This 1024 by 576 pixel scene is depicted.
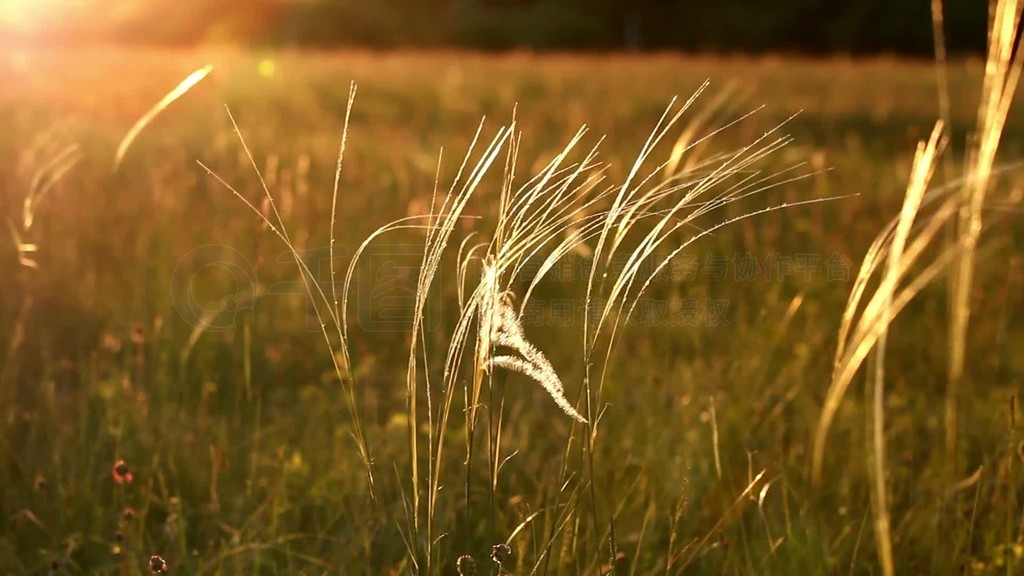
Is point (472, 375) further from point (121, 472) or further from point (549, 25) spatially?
point (549, 25)

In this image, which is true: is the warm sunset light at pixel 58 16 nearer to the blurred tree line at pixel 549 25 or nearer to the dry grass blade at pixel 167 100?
the blurred tree line at pixel 549 25

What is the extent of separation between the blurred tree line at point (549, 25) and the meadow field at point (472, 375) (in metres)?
18.4

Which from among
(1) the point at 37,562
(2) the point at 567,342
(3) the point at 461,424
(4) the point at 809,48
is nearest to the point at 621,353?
(2) the point at 567,342

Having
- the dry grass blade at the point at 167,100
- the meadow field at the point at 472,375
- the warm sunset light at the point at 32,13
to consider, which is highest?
the warm sunset light at the point at 32,13

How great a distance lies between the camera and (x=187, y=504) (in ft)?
6.02

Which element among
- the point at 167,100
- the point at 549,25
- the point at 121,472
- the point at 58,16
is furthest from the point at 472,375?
the point at 549,25

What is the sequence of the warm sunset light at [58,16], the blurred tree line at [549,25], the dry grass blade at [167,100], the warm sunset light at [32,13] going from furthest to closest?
the blurred tree line at [549,25]
the warm sunset light at [58,16]
the warm sunset light at [32,13]
the dry grass blade at [167,100]

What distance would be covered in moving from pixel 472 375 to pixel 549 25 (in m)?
22.2

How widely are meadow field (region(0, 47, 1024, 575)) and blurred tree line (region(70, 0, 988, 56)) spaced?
18.4 m

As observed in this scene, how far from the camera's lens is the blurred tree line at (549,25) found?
906 inches

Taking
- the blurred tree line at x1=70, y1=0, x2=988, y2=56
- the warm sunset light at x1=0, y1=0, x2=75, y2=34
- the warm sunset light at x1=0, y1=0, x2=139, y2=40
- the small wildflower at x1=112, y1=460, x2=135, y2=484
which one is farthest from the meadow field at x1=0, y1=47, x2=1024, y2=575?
the blurred tree line at x1=70, y1=0, x2=988, y2=56

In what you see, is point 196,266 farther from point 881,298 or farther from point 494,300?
point 881,298

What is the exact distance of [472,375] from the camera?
2469 millimetres

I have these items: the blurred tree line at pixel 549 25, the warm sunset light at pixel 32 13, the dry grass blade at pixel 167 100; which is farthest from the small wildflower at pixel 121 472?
the blurred tree line at pixel 549 25
